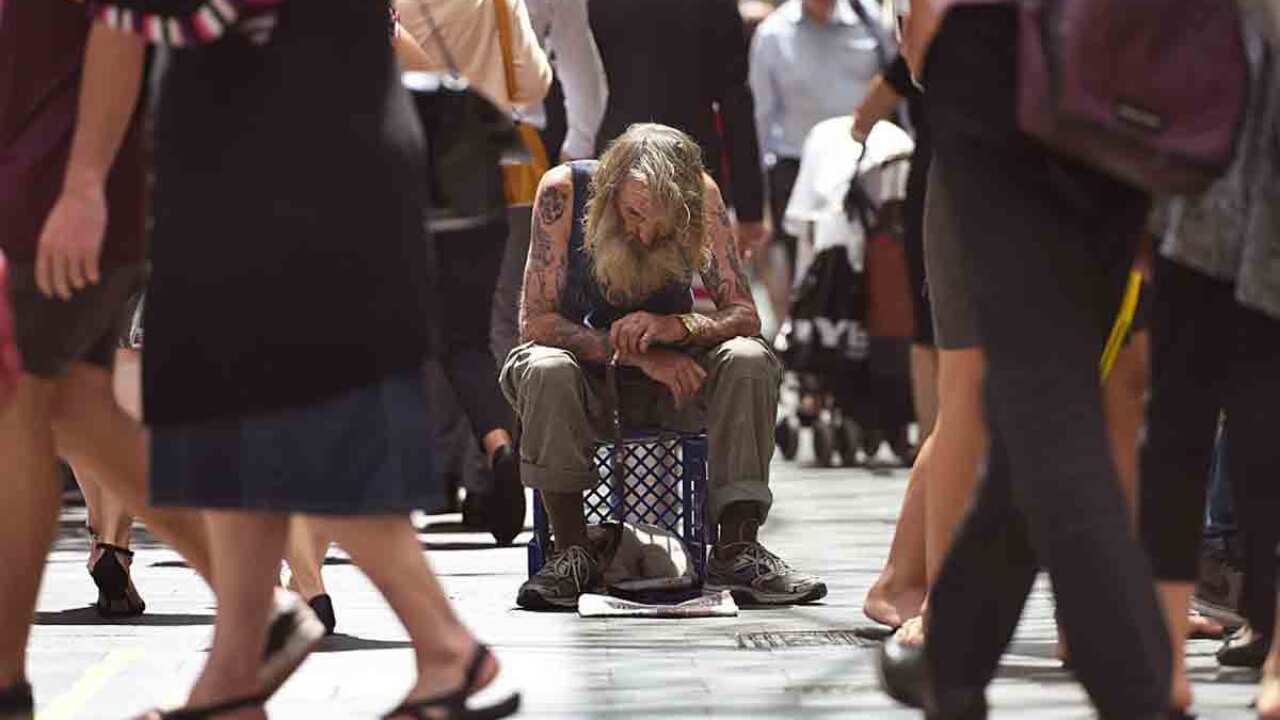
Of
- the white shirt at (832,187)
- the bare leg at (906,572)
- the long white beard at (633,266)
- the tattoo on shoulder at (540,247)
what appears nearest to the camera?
the bare leg at (906,572)

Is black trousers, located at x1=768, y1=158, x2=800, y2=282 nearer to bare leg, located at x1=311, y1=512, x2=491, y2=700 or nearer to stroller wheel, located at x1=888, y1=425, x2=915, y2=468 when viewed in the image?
stroller wheel, located at x1=888, y1=425, x2=915, y2=468

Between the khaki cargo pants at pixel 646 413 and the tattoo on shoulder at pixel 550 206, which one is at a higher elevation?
the tattoo on shoulder at pixel 550 206

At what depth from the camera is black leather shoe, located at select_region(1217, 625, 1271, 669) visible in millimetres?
6566

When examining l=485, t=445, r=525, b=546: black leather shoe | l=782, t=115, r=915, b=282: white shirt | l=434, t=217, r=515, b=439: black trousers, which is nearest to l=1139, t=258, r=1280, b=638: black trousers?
l=485, t=445, r=525, b=546: black leather shoe

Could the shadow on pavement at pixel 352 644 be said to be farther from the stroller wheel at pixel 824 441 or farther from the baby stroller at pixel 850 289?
the stroller wheel at pixel 824 441

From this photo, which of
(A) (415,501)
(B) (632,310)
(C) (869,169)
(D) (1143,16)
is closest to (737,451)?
(B) (632,310)

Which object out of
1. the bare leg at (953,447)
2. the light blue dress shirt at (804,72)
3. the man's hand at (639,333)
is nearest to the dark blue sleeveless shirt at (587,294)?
the man's hand at (639,333)

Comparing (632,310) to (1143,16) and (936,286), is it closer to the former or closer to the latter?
Result: (936,286)

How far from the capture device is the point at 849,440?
14570 mm

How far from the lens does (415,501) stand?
5.06 m

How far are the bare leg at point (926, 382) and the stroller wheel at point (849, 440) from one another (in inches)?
268

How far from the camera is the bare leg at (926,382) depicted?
7570mm

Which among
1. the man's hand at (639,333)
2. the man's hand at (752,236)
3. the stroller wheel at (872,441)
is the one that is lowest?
the stroller wheel at (872,441)

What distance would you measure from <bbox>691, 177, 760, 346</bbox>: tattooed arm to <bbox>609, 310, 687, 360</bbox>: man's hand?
0.44 feet
